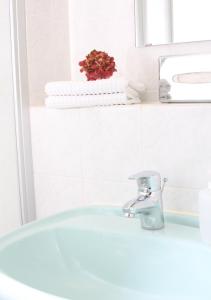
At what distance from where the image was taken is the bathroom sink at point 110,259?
955 mm

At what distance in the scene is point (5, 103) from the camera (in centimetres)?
132

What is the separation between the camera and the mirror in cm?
116

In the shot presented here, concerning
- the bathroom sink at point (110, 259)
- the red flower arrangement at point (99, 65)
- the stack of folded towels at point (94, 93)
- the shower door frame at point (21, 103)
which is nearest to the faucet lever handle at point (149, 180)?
the bathroom sink at point (110, 259)

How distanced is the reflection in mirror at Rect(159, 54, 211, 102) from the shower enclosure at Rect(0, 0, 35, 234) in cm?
40

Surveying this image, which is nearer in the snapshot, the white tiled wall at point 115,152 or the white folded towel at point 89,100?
the white tiled wall at point 115,152

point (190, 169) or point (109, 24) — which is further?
point (109, 24)

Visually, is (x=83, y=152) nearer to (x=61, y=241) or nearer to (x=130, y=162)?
(x=130, y=162)

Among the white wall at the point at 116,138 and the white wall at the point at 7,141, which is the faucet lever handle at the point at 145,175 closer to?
the white wall at the point at 116,138

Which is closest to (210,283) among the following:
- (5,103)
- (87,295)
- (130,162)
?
(87,295)

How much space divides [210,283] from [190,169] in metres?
0.27

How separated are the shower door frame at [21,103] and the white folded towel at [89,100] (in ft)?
0.38

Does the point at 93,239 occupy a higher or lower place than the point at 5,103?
lower

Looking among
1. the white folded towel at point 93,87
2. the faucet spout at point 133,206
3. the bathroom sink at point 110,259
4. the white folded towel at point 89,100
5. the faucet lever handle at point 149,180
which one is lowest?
the bathroom sink at point 110,259

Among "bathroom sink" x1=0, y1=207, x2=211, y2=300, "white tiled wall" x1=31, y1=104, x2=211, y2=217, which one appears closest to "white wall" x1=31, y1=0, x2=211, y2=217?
"white tiled wall" x1=31, y1=104, x2=211, y2=217
